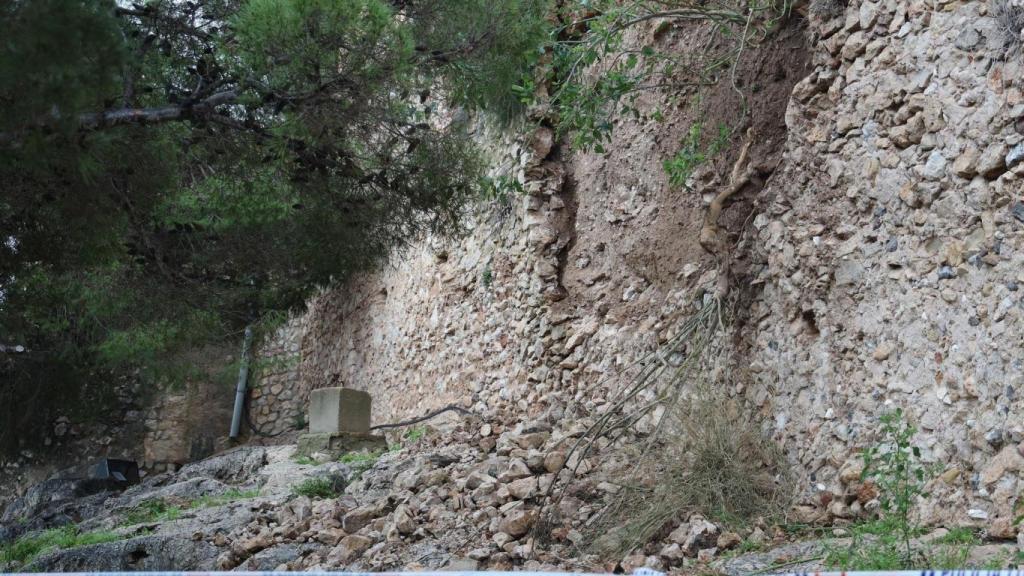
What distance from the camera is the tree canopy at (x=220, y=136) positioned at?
10.7ft

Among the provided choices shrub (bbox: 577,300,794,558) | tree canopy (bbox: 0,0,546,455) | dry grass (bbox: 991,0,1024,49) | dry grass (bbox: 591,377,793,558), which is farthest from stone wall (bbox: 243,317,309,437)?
dry grass (bbox: 991,0,1024,49)

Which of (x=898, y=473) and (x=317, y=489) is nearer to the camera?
(x=898, y=473)

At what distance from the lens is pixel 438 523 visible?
545cm

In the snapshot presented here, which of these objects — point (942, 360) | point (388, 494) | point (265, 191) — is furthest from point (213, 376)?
point (942, 360)

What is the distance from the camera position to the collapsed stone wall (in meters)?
3.81

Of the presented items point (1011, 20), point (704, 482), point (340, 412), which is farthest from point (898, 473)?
point (340, 412)

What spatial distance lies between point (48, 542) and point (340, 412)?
2545mm

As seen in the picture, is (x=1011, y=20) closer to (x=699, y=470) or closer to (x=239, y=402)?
(x=699, y=470)

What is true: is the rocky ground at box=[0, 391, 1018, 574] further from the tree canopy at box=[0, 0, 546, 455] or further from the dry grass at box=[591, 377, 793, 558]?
the tree canopy at box=[0, 0, 546, 455]

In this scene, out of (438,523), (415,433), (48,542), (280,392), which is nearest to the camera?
(438,523)

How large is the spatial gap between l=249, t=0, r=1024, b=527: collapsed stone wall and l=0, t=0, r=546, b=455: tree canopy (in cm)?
136

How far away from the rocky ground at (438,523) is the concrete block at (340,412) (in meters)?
0.58

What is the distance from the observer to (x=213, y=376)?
11.6m

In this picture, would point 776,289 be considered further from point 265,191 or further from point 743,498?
point 265,191
